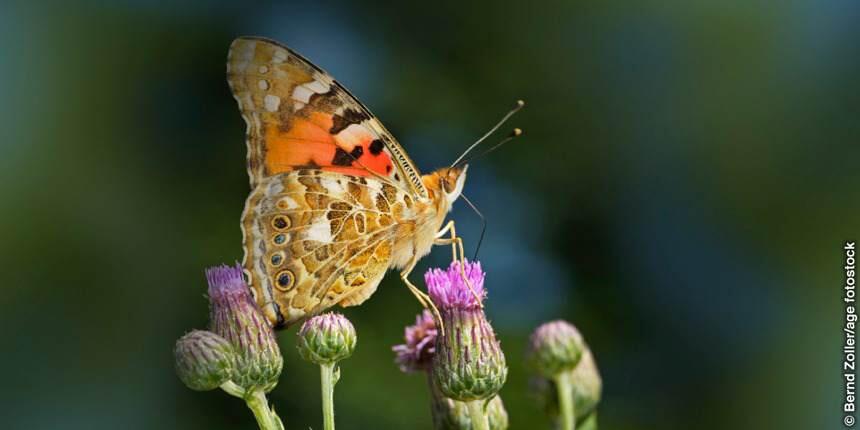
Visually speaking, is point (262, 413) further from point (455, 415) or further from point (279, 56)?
point (279, 56)

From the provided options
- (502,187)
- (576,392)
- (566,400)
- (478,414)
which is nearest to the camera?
(478,414)

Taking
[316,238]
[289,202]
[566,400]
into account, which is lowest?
[566,400]

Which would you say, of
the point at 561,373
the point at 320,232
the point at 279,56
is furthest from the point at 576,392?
the point at 279,56

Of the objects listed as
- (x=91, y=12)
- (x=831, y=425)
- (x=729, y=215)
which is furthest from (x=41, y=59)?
(x=831, y=425)

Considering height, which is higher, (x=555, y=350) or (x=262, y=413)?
(x=555, y=350)

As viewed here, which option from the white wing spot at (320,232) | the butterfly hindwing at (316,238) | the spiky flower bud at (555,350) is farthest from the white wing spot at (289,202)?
the spiky flower bud at (555,350)

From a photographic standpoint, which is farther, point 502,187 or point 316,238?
point 502,187

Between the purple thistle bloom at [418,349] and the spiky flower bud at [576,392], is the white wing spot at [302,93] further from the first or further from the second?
the spiky flower bud at [576,392]
